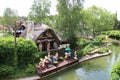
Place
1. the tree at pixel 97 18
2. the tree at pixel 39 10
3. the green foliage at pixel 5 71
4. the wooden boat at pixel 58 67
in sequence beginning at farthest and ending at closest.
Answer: the tree at pixel 97 18
the tree at pixel 39 10
the wooden boat at pixel 58 67
the green foliage at pixel 5 71

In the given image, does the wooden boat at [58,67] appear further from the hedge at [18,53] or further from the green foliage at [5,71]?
Answer: the green foliage at [5,71]

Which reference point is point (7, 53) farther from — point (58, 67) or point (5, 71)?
point (58, 67)

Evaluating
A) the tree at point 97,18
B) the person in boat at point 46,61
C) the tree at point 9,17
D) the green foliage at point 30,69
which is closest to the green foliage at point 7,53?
the green foliage at point 30,69

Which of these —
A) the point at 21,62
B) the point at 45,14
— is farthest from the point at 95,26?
the point at 21,62

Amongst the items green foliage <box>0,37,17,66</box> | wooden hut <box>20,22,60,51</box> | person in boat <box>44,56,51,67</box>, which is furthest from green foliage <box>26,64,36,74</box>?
wooden hut <box>20,22,60,51</box>

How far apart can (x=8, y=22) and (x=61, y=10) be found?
116ft

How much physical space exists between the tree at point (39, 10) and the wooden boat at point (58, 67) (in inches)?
950

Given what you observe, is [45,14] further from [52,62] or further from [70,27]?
[52,62]

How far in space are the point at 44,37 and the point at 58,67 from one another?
649 centimetres

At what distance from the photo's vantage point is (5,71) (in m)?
18.8

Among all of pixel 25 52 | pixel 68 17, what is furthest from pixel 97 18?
pixel 25 52

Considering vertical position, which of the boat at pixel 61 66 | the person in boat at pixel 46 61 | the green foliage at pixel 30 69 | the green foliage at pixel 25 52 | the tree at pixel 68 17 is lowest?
the boat at pixel 61 66

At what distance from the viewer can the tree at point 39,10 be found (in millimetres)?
48094

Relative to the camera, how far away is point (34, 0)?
47.9 meters
